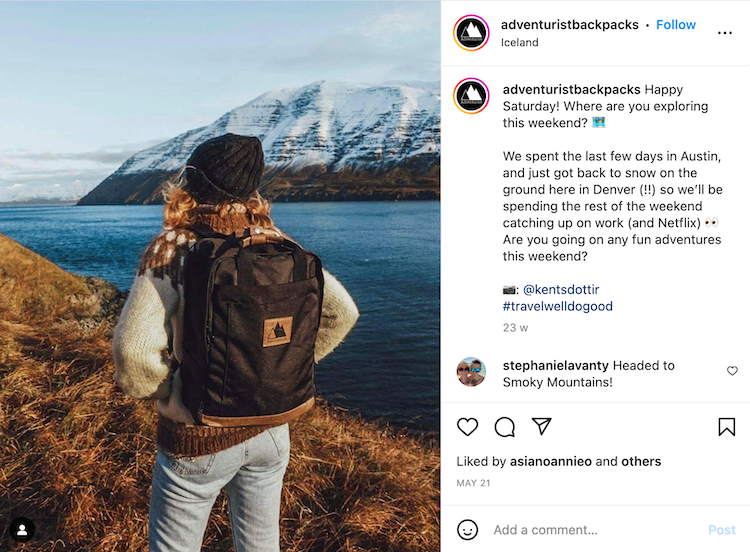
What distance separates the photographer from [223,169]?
222cm

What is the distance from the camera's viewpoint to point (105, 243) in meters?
44.2

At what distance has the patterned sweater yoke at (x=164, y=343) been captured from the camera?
2117 mm
